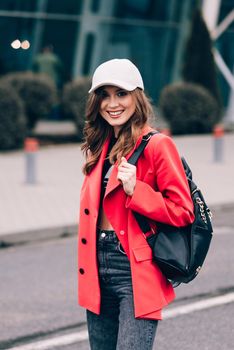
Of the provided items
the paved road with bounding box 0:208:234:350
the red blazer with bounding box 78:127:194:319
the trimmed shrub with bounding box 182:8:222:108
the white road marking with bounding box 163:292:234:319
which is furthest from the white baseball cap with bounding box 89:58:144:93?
the trimmed shrub with bounding box 182:8:222:108

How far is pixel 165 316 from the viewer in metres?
7.37

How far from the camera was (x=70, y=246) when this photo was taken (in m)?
10.7

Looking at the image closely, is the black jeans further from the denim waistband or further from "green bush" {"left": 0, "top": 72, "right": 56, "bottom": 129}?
"green bush" {"left": 0, "top": 72, "right": 56, "bottom": 129}

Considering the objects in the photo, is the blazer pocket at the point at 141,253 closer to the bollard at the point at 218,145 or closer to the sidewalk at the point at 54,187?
the sidewalk at the point at 54,187

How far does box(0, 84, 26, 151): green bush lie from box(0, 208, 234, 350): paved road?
324 inches

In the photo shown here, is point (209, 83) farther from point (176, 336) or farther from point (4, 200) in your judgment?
point (176, 336)

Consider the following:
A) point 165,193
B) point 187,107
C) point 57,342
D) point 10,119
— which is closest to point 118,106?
point 165,193

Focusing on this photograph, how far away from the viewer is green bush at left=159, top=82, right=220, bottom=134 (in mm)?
22719

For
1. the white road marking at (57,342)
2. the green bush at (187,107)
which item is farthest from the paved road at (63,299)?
the green bush at (187,107)

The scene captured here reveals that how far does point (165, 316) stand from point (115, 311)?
3.13m

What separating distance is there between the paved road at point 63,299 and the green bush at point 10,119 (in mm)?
8219

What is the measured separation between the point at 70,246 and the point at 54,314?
3.26m

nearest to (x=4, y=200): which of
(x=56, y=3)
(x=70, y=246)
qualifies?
(x=70, y=246)

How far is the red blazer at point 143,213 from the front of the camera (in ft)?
13.4
